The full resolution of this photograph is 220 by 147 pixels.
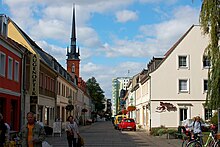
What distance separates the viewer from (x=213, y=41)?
1891 cm

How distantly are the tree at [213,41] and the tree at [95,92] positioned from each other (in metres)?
124

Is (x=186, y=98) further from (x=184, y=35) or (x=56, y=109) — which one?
(x=56, y=109)

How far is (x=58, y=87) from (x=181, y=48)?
15543 millimetres

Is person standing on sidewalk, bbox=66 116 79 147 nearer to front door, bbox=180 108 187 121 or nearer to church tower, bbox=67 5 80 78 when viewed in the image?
front door, bbox=180 108 187 121

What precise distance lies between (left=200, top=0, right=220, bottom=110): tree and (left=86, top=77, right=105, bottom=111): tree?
124 meters

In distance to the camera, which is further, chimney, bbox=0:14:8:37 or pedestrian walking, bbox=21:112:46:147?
chimney, bbox=0:14:8:37

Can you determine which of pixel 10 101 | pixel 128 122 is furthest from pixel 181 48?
pixel 10 101

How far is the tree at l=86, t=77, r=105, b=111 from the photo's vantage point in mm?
145375

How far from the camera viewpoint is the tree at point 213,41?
18.4 m

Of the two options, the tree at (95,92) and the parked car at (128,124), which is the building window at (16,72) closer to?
the parked car at (128,124)

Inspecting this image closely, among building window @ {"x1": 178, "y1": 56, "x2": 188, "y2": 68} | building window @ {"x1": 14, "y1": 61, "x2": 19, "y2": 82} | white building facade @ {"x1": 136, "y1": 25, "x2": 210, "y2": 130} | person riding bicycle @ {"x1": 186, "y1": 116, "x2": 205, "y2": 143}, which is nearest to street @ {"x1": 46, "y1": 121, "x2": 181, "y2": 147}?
building window @ {"x1": 14, "y1": 61, "x2": 19, "y2": 82}

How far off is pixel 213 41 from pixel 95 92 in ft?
419

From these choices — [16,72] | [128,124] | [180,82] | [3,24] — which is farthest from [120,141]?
[128,124]

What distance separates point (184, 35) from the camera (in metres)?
45.9
